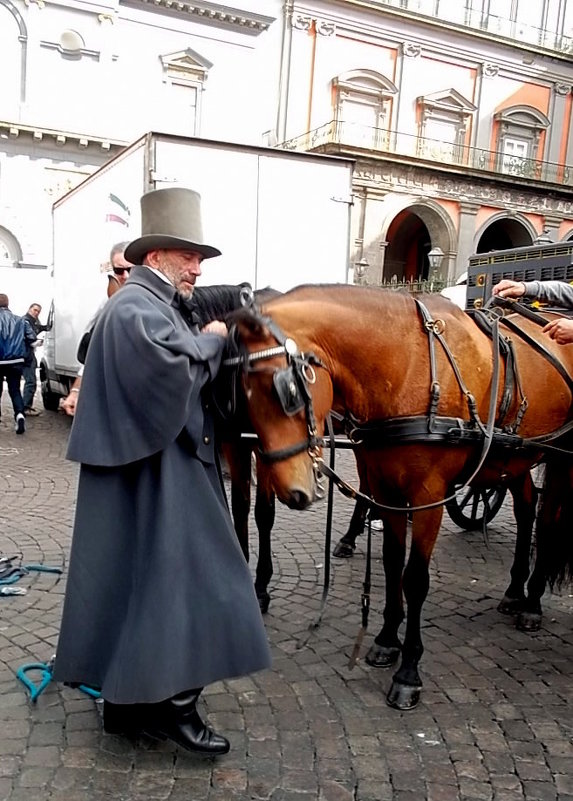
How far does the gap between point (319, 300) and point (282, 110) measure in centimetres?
2591

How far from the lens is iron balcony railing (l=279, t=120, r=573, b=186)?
999 inches

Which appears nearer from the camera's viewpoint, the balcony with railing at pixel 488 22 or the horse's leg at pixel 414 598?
the horse's leg at pixel 414 598

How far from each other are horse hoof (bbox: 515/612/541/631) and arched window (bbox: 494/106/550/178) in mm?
28873

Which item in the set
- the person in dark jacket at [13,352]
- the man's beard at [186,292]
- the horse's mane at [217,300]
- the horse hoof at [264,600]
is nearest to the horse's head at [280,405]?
the man's beard at [186,292]

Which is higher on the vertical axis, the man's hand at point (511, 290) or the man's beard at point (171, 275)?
the man's hand at point (511, 290)

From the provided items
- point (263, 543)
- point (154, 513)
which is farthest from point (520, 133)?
point (154, 513)

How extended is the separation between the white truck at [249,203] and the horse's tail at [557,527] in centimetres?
429

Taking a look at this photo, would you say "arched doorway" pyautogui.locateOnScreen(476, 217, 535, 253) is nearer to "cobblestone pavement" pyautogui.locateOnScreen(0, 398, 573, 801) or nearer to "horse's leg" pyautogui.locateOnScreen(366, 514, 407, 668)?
"cobblestone pavement" pyautogui.locateOnScreen(0, 398, 573, 801)

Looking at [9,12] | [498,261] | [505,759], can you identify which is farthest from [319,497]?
[9,12]

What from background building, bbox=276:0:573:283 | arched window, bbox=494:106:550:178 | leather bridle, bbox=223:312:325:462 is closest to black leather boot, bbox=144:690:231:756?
leather bridle, bbox=223:312:325:462

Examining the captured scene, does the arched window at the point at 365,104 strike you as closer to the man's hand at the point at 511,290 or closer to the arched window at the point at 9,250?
the arched window at the point at 9,250

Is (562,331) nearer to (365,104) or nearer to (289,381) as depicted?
(289,381)

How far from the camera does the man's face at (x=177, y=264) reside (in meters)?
2.53

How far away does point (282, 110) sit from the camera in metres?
26.2
